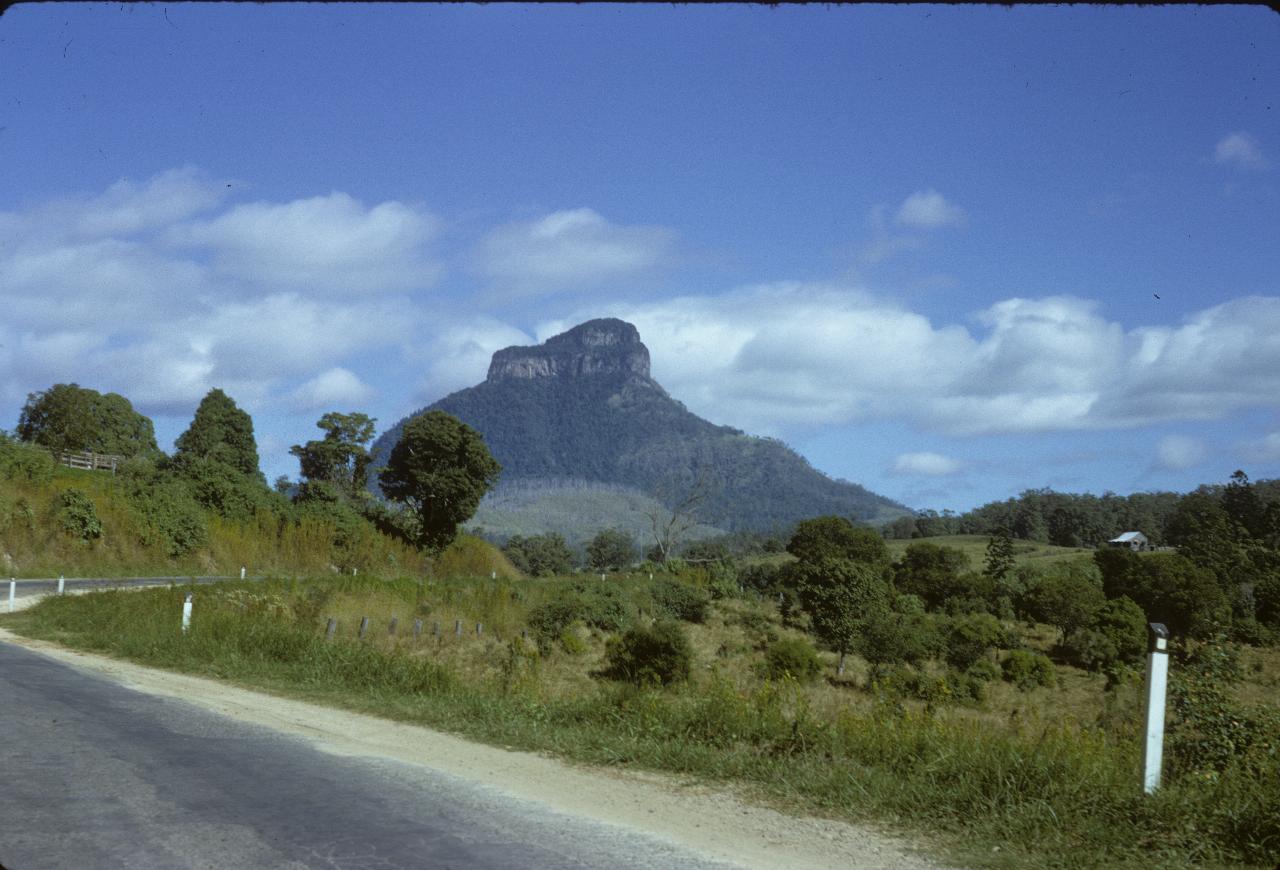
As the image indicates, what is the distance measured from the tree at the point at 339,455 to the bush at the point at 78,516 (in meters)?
32.9

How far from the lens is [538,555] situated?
98812 mm

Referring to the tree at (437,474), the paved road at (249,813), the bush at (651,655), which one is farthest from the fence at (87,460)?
the paved road at (249,813)

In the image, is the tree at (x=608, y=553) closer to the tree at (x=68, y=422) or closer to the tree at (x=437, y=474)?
the tree at (x=437, y=474)

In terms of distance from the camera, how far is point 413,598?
36.5 meters

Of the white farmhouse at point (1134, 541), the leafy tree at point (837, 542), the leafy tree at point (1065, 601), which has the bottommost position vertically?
the leafy tree at point (1065, 601)

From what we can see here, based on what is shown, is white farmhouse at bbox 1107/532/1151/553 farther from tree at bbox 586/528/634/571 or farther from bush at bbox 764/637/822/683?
bush at bbox 764/637/822/683

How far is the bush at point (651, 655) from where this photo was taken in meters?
33.0

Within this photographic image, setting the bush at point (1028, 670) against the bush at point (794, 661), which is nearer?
the bush at point (794, 661)

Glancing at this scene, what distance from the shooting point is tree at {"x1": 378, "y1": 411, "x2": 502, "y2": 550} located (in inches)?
2527

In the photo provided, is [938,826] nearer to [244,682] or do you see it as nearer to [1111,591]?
[244,682]

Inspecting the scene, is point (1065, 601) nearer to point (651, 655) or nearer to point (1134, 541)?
point (651, 655)

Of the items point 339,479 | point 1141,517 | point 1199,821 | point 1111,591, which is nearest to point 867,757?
point 1199,821

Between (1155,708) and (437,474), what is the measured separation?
59.9m

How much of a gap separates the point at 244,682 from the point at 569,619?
2785 cm
